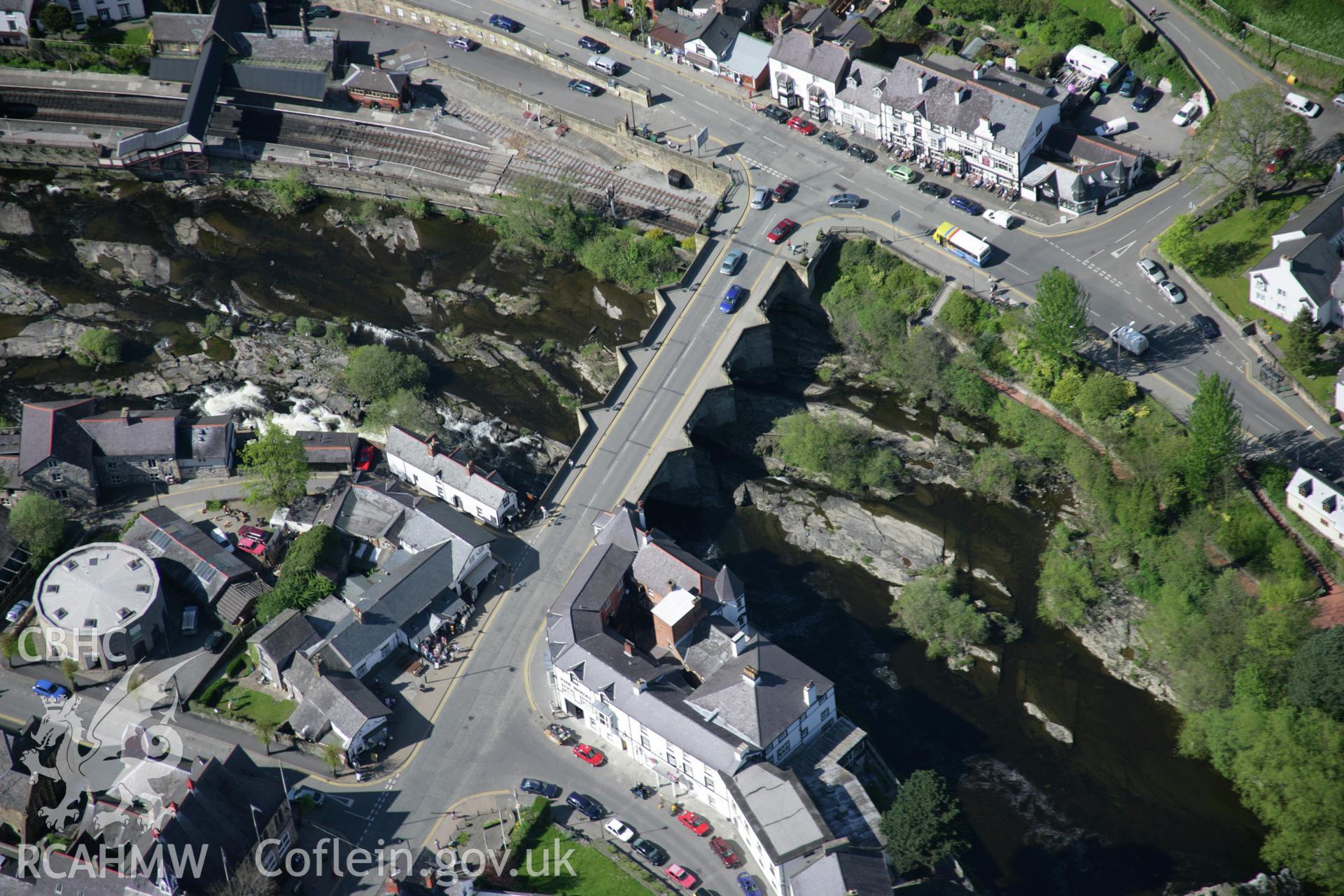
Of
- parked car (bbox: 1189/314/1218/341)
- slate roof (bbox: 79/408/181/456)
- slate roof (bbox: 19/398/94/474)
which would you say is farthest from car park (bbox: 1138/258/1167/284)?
slate roof (bbox: 19/398/94/474)

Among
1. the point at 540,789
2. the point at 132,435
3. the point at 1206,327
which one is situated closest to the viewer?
the point at 540,789

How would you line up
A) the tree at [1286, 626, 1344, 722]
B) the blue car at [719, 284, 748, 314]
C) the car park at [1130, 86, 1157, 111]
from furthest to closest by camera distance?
the car park at [1130, 86, 1157, 111] → the blue car at [719, 284, 748, 314] → the tree at [1286, 626, 1344, 722]

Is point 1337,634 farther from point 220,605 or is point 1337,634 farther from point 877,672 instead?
point 220,605

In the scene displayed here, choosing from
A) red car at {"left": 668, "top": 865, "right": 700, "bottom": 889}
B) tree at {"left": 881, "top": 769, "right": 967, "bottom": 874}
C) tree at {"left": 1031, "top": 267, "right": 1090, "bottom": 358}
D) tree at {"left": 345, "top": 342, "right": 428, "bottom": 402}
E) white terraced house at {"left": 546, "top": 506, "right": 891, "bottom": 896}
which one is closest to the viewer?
tree at {"left": 881, "top": 769, "right": 967, "bottom": 874}

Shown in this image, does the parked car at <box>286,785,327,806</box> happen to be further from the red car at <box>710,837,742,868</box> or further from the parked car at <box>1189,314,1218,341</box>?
the parked car at <box>1189,314,1218,341</box>

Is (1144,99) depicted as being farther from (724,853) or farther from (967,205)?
(724,853)

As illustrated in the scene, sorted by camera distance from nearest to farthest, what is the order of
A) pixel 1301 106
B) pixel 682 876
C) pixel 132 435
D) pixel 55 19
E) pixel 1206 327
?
pixel 682 876, pixel 132 435, pixel 1206 327, pixel 1301 106, pixel 55 19

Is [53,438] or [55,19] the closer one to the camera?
[53,438]

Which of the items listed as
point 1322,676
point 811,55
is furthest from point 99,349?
point 1322,676
